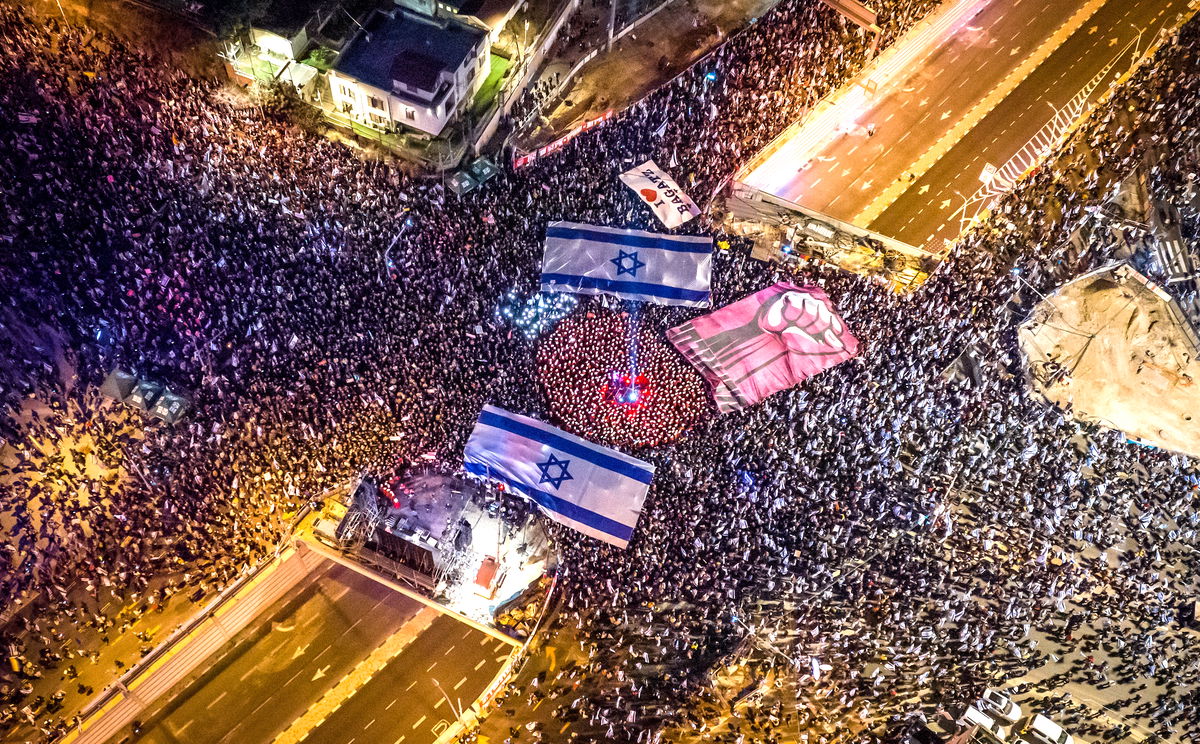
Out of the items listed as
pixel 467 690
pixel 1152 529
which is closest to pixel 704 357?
pixel 467 690

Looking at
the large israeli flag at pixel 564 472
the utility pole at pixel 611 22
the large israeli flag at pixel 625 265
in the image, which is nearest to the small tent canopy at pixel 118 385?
the large israeli flag at pixel 564 472

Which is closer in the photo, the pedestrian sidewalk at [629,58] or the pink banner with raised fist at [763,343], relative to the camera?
the pink banner with raised fist at [763,343]

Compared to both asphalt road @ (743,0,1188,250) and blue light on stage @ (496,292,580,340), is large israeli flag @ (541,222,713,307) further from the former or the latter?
asphalt road @ (743,0,1188,250)

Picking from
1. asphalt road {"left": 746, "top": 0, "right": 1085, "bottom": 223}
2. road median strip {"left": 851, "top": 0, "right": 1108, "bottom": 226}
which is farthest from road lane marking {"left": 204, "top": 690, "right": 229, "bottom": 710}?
road median strip {"left": 851, "top": 0, "right": 1108, "bottom": 226}

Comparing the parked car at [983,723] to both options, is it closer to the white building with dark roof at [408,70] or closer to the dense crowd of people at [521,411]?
the dense crowd of people at [521,411]

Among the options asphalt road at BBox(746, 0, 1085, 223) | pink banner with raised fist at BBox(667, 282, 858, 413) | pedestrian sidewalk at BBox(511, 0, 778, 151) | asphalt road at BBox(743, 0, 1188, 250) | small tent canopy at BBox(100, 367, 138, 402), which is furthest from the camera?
pedestrian sidewalk at BBox(511, 0, 778, 151)

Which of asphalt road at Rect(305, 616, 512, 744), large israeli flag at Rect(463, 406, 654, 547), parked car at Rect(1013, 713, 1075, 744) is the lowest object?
asphalt road at Rect(305, 616, 512, 744)

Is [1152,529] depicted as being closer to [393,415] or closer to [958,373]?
[958,373]
